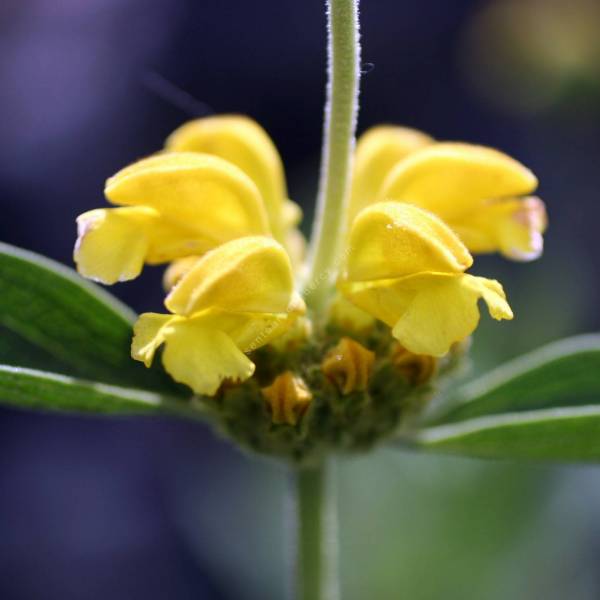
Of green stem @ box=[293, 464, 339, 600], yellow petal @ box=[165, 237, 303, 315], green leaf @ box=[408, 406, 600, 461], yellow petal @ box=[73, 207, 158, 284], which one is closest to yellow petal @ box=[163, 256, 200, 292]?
yellow petal @ box=[73, 207, 158, 284]

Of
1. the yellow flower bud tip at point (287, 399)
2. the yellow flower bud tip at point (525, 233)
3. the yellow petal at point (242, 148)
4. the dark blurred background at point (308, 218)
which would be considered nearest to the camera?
the yellow flower bud tip at point (287, 399)

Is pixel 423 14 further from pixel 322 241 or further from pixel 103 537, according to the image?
pixel 322 241

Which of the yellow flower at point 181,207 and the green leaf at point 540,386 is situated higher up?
the yellow flower at point 181,207

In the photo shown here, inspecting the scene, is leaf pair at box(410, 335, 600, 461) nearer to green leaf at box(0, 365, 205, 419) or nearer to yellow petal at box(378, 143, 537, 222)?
yellow petal at box(378, 143, 537, 222)

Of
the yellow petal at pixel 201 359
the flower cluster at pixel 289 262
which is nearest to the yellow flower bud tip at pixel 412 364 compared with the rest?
the flower cluster at pixel 289 262

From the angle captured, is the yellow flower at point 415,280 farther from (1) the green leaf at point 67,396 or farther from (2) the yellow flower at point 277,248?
(1) the green leaf at point 67,396

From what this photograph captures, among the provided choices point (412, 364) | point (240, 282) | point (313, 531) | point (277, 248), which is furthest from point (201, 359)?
point (313, 531)

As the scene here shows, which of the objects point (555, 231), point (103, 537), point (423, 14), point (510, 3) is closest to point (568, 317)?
point (555, 231)
